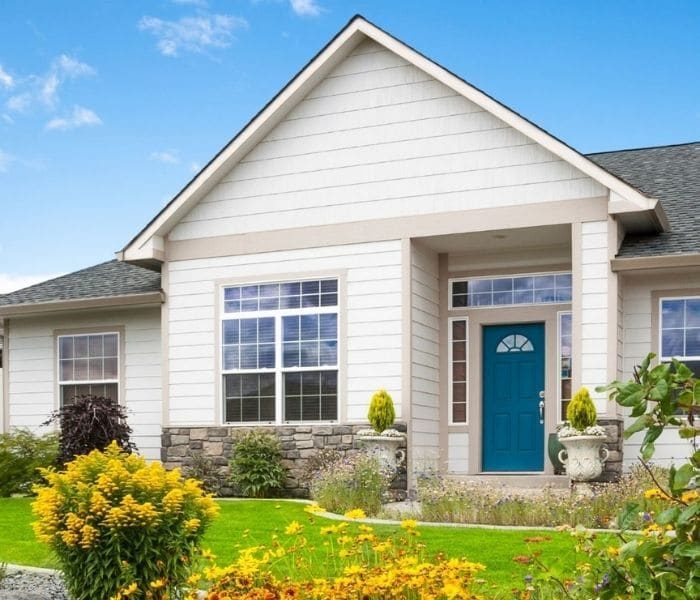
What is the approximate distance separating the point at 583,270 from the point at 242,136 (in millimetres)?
5060

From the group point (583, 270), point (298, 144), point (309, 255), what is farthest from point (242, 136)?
point (583, 270)

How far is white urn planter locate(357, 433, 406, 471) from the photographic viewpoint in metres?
13.1

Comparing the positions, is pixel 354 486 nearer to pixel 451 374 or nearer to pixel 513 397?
pixel 451 374

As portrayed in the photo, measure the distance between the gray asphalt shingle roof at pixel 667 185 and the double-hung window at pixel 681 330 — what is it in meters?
0.79

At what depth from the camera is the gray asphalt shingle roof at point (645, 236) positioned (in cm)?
1301

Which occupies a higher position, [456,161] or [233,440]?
[456,161]

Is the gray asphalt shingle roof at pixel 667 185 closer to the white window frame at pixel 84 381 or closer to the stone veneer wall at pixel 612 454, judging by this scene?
the stone veneer wall at pixel 612 454

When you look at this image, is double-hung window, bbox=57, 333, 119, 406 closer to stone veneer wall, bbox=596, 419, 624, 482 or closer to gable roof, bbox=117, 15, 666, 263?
gable roof, bbox=117, 15, 666, 263

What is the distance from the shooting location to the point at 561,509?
10703mm

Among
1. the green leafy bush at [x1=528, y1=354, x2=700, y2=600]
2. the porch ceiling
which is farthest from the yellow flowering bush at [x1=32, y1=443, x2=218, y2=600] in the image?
the porch ceiling

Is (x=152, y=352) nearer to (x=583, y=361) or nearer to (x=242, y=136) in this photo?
(x=242, y=136)

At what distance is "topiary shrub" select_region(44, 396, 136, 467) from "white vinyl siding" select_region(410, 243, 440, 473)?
4215mm

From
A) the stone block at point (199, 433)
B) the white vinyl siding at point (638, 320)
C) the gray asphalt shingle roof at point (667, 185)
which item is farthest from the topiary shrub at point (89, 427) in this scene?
the gray asphalt shingle roof at point (667, 185)

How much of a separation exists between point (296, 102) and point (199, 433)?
16.1 ft
